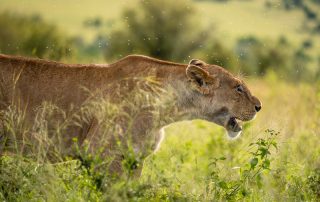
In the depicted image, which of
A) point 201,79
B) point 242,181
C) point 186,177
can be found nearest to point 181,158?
point 186,177

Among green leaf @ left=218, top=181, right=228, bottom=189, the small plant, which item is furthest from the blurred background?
green leaf @ left=218, top=181, right=228, bottom=189

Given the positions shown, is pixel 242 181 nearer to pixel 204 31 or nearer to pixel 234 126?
pixel 234 126

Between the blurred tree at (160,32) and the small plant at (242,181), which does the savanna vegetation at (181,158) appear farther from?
the blurred tree at (160,32)

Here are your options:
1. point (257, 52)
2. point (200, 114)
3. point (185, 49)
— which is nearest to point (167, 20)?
point (185, 49)

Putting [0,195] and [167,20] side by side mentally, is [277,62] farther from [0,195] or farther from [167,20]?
[0,195]

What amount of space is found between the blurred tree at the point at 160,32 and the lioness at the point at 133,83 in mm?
28416

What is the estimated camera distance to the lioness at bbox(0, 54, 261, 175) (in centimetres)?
781

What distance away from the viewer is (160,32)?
40.0m

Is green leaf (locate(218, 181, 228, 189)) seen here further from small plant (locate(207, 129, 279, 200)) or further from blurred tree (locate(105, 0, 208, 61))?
blurred tree (locate(105, 0, 208, 61))

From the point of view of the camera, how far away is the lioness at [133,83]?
781 cm

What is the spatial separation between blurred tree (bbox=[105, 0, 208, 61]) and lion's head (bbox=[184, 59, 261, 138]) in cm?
2838

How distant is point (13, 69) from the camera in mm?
7840

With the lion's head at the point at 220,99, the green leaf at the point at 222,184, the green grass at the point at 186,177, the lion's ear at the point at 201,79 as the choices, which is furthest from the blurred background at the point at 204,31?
the green leaf at the point at 222,184

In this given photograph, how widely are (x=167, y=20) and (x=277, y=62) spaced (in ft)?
25.8
